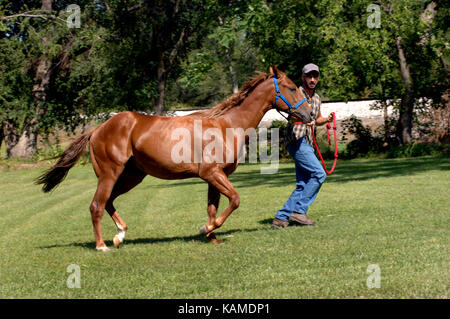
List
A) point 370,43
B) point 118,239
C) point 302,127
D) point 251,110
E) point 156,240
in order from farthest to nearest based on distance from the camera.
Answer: point 370,43 < point 302,127 < point 156,240 < point 251,110 < point 118,239

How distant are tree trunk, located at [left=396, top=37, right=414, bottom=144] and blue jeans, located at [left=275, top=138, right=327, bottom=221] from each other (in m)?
21.3

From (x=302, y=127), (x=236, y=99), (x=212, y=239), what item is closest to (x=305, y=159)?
(x=302, y=127)

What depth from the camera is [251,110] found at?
329 inches

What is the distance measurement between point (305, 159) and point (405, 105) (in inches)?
866

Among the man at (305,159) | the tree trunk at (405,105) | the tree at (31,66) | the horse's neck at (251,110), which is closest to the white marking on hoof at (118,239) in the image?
the horse's neck at (251,110)

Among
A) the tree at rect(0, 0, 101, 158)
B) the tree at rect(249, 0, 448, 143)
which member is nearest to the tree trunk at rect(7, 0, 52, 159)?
the tree at rect(0, 0, 101, 158)

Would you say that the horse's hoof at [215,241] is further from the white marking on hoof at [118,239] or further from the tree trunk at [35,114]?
the tree trunk at [35,114]

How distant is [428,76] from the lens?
2936 cm

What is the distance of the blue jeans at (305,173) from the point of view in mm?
9109

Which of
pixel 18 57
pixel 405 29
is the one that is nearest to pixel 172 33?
pixel 18 57

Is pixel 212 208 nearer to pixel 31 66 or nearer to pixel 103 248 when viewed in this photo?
pixel 103 248

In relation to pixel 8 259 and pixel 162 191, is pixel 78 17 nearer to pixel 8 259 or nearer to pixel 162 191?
pixel 162 191

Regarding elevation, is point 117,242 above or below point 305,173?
below
